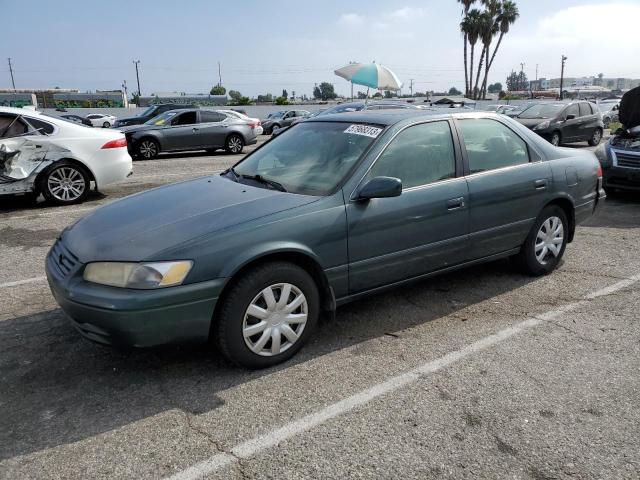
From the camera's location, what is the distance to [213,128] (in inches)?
631

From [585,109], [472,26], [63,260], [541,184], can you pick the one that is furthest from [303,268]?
[472,26]

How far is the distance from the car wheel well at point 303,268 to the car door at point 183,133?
12802 mm

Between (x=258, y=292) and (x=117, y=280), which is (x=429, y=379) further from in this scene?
(x=117, y=280)

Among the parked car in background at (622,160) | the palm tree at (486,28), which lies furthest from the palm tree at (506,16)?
the parked car in background at (622,160)

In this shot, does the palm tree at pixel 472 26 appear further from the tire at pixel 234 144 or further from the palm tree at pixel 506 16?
the tire at pixel 234 144

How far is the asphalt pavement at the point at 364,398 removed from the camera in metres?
2.51

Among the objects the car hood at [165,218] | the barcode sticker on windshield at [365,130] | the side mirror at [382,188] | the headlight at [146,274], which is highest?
the barcode sticker on windshield at [365,130]

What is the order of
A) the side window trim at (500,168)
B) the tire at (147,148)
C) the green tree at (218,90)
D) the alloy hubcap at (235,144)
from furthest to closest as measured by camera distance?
the green tree at (218,90) < the alloy hubcap at (235,144) < the tire at (147,148) < the side window trim at (500,168)

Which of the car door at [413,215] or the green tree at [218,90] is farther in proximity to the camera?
the green tree at [218,90]

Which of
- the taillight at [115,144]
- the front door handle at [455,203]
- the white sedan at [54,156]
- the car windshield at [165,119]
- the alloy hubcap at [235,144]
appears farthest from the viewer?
the alloy hubcap at [235,144]

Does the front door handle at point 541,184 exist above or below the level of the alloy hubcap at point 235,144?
above

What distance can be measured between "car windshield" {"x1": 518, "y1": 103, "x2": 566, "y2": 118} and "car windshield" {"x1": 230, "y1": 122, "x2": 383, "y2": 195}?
14677mm

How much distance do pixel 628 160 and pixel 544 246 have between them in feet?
15.0

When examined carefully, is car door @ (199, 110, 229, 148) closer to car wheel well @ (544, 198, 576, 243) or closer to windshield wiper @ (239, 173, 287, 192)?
windshield wiper @ (239, 173, 287, 192)
